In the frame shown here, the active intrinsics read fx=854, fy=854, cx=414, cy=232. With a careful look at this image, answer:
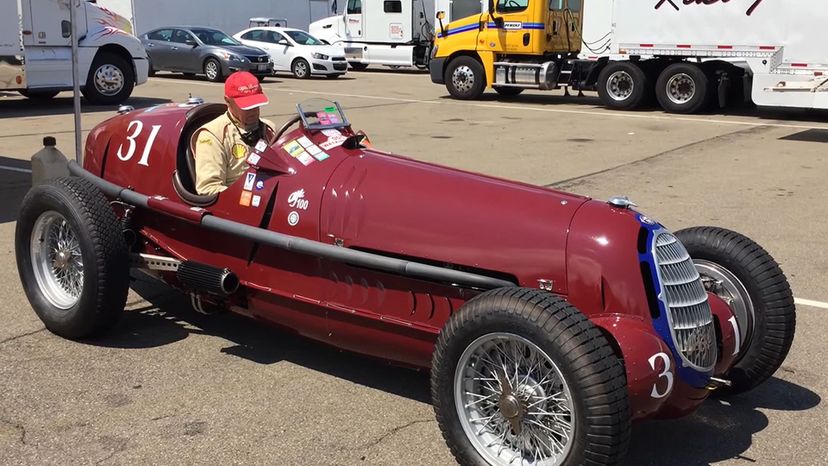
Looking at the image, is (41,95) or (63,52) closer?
(63,52)

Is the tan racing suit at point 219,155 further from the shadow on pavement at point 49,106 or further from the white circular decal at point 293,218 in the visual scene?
the shadow on pavement at point 49,106

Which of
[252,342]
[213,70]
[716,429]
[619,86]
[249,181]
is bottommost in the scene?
[716,429]

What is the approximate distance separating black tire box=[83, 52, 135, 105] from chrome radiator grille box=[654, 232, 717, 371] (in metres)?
14.5

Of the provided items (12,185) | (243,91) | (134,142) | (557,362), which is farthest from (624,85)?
(557,362)

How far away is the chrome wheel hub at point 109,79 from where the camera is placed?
633 inches

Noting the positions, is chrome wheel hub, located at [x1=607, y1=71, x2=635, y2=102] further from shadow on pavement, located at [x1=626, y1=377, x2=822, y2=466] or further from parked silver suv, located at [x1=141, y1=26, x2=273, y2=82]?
shadow on pavement, located at [x1=626, y1=377, x2=822, y2=466]

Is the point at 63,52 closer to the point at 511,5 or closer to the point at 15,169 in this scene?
the point at 15,169

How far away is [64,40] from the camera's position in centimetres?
1489

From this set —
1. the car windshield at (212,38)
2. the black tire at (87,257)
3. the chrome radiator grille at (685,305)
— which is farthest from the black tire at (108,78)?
the chrome radiator grille at (685,305)

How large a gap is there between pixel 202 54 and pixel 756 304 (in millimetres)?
21231

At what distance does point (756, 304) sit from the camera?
12.7ft

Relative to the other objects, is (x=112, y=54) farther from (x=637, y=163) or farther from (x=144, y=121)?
(x=144, y=121)

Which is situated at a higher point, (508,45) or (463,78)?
(508,45)

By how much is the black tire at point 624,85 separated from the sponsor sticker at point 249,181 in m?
14.1
